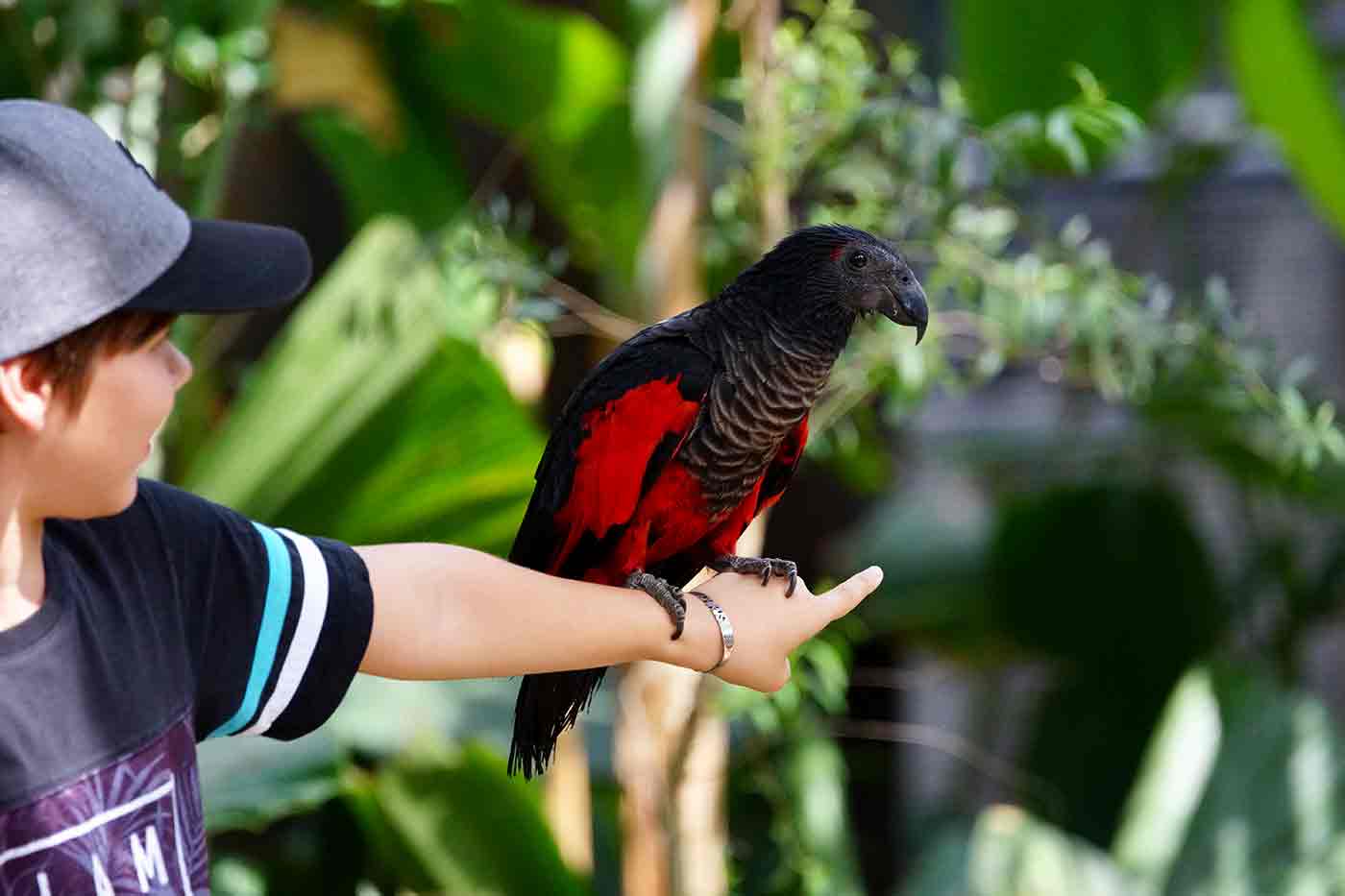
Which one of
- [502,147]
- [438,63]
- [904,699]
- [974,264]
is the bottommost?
[904,699]

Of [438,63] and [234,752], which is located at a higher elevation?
[438,63]

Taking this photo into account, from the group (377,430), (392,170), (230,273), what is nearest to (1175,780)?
(377,430)

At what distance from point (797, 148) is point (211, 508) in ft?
3.72

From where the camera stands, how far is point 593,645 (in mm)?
877

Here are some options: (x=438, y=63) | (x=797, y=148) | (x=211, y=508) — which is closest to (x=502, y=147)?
(x=438, y=63)

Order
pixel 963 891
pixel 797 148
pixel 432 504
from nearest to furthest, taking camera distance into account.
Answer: pixel 797 148
pixel 432 504
pixel 963 891

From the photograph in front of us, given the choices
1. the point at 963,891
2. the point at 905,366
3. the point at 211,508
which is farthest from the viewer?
the point at 963,891

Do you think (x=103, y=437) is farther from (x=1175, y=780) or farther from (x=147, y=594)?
(x=1175, y=780)

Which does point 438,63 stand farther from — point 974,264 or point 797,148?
point 974,264

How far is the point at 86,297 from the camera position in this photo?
0.68 meters

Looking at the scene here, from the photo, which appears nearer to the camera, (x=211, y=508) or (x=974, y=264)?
(x=211, y=508)

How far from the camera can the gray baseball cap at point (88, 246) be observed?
67cm

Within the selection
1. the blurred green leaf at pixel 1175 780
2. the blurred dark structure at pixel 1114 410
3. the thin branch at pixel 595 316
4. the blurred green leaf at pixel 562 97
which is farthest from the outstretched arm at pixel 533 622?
the blurred dark structure at pixel 1114 410

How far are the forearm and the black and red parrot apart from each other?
33 mm
